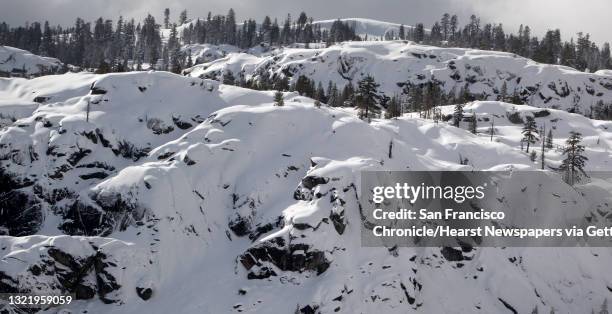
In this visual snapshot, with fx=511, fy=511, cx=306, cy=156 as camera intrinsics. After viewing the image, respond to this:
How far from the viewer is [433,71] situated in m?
139

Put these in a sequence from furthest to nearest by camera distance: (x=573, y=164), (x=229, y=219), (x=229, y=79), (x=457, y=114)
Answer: (x=229, y=79)
(x=457, y=114)
(x=573, y=164)
(x=229, y=219)

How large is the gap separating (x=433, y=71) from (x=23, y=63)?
111 meters

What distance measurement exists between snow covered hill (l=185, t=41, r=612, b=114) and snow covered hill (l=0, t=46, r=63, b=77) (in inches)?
1480

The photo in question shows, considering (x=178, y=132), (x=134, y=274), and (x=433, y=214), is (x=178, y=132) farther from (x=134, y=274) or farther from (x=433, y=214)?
(x=433, y=214)

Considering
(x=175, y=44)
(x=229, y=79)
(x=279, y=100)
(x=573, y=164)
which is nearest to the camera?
(x=573, y=164)

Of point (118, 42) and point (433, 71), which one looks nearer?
point (433, 71)

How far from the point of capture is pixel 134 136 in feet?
209

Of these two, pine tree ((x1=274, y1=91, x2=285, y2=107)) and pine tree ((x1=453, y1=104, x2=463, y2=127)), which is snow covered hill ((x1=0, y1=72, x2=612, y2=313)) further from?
pine tree ((x1=453, y1=104, x2=463, y2=127))

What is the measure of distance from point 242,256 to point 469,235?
80.5 ft

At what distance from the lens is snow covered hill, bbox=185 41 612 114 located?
12494 centimetres

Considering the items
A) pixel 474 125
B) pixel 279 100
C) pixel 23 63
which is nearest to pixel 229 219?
pixel 279 100

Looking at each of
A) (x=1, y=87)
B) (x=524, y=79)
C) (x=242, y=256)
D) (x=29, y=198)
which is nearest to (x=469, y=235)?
(x=242, y=256)

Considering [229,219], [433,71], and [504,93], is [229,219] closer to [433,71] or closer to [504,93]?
[504,93]

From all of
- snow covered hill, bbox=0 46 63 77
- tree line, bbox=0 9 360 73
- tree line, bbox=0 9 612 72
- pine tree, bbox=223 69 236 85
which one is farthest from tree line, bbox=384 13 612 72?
snow covered hill, bbox=0 46 63 77
